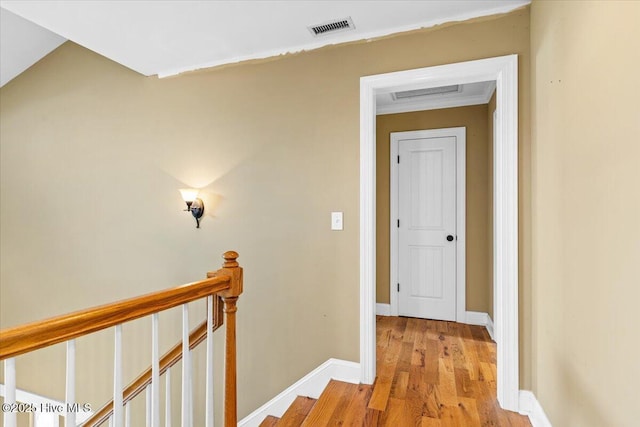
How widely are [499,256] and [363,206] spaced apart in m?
0.84

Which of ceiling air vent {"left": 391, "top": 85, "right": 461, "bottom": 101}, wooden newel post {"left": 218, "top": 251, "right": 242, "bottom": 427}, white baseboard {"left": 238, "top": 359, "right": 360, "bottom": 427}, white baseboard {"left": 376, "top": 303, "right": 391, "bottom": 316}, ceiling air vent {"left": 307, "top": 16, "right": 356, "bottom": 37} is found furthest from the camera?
white baseboard {"left": 376, "top": 303, "right": 391, "bottom": 316}

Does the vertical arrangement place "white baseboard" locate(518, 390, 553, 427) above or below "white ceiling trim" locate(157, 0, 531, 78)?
below

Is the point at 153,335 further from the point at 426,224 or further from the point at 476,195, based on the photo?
the point at 476,195

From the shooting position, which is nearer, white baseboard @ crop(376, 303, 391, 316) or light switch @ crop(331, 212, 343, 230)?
light switch @ crop(331, 212, 343, 230)

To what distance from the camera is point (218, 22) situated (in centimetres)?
214

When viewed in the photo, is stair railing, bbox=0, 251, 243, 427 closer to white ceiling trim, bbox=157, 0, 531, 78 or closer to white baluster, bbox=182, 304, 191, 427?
white baluster, bbox=182, 304, 191, 427

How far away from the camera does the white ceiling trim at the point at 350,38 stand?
76.4 inches

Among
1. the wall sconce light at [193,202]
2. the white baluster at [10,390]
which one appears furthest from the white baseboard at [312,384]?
the white baluster at [10,390]

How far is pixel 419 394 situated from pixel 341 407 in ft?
1.65

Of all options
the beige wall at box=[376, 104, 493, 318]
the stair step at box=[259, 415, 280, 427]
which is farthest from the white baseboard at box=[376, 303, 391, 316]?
the stair step at box=[259, 415, 280, 427]

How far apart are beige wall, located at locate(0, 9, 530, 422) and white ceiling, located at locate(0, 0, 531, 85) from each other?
0.09 m

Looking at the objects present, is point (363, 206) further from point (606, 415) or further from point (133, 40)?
point (133, 40)

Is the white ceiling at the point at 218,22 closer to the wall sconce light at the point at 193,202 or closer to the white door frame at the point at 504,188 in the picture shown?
the white door frame at the point at 504,188

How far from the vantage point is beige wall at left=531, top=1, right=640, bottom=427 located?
0.98m
